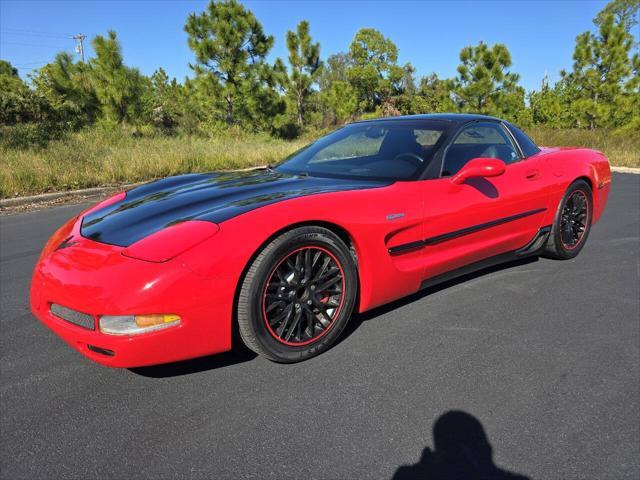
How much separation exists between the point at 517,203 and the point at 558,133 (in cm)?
1811

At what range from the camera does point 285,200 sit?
2.20 metres

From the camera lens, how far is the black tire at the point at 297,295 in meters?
2.00

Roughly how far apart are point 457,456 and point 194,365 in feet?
4.22

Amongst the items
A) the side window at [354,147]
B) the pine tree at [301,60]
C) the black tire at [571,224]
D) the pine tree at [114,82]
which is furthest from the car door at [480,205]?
the pine tree at [301,60]

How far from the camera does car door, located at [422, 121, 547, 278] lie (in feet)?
8.78

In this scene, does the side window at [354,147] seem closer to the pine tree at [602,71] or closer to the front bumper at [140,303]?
the front bumper at [140,303]

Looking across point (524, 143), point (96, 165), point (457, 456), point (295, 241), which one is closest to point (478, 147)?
point (524, 143)

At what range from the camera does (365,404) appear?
191cm

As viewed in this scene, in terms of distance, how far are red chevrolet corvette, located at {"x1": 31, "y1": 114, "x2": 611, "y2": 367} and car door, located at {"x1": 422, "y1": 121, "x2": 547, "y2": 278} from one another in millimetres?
10

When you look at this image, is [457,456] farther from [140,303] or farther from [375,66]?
[375,66]

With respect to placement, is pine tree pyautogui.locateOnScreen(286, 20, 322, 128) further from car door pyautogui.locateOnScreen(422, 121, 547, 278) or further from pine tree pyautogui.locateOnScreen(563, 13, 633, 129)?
car door pyautogui.locateOnScreen(422, 121, 547, 278)

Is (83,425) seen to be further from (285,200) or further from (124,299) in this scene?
(285,200)

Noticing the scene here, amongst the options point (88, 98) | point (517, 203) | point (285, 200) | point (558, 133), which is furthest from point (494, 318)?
point (88, 98)

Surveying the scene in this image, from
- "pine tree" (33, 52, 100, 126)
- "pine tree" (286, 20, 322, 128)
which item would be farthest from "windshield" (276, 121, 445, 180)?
"pine tree" (286, 20, 322, 128)
